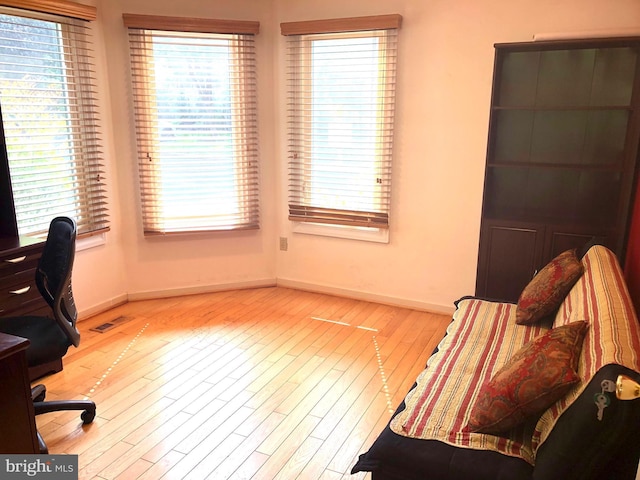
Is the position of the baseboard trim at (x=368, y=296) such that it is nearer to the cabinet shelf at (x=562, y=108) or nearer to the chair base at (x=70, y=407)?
the cabinet shelf at (x=562, y=108)

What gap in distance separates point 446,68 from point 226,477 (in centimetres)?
298

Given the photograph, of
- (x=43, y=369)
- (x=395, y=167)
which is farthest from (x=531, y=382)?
(x=43, y=369)

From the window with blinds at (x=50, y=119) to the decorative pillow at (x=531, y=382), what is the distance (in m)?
3.03

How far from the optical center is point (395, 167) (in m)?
3.92

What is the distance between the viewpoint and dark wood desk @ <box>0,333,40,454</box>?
6.07 ft

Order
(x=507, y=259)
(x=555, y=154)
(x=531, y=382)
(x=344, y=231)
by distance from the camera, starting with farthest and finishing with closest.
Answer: (x=344, y=231) < (x=507, y=259) < (x=555, y=154) < (x=531, y=382)

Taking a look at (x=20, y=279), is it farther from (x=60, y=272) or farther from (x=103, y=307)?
(x=103, y=307)

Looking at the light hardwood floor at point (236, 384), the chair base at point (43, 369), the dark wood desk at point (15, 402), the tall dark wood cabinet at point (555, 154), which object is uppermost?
the tall dark wood cabinet at point (555, 154)

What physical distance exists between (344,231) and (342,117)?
932mm

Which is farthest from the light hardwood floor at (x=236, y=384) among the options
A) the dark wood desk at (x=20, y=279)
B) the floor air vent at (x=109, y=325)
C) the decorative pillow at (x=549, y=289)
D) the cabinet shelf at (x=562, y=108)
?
the cabinet shelf at (x=562, y=108)

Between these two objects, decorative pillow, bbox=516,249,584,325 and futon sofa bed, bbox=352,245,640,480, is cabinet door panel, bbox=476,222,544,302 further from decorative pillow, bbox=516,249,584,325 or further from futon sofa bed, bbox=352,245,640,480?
futon sofa bed, bbox=352,245,640,480

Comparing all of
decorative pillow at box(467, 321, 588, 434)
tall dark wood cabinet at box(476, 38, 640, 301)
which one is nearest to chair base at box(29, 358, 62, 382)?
decorative pillow at box(467, 321, 588, 434)

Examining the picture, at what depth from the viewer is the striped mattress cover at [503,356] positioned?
1558 mm

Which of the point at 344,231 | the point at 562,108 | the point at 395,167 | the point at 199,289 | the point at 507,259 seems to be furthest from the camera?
the point at 199,289
